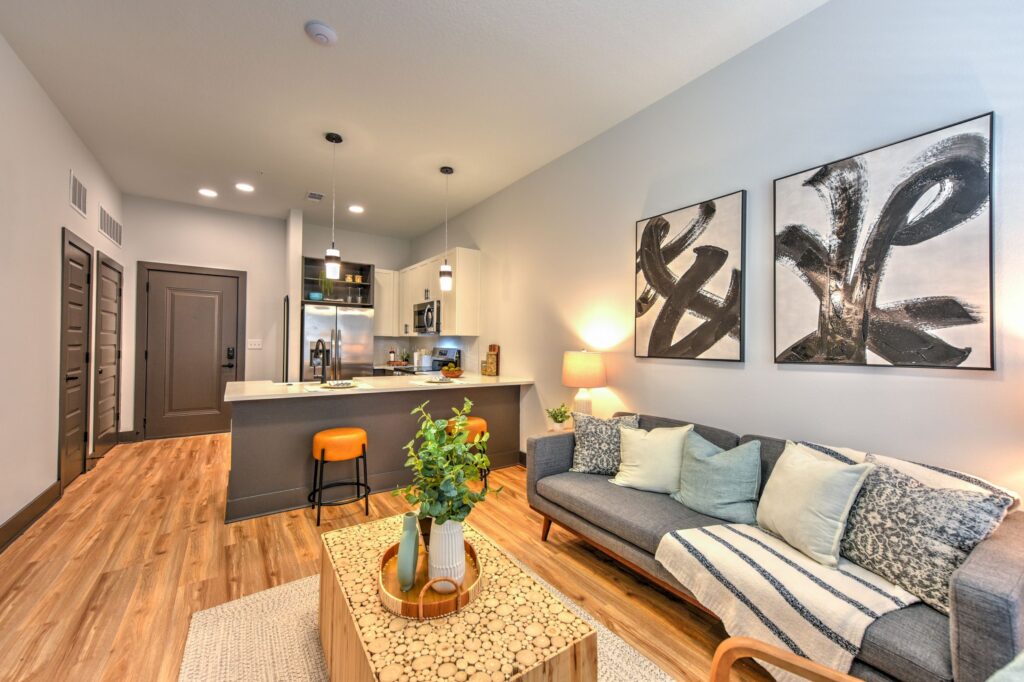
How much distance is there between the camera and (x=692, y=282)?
112 inches

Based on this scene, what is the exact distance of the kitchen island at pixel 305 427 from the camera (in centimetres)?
316

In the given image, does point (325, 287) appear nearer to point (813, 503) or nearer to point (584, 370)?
point (584, 370)

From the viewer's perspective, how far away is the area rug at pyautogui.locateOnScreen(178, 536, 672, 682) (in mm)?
1686

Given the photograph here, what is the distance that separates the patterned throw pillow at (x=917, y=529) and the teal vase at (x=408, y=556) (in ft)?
5.45

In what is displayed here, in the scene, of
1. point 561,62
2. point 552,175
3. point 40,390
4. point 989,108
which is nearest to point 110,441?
point 40,390

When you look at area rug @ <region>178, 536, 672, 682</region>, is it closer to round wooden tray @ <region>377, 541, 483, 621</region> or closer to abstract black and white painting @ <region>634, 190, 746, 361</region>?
round wooden tray @ <region>377, 541, 483, 621</region>

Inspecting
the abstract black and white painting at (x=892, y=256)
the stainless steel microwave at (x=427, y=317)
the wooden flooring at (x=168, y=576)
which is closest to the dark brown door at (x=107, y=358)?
the wooden flooring at (x=168, y=576)

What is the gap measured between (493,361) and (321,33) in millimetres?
3285

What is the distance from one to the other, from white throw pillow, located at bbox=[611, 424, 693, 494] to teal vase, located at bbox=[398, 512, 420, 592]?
4.81 ft

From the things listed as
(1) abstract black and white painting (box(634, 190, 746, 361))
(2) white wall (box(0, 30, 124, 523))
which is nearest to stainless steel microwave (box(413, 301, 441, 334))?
(1) abstract black and white painting (box(634, 190, 746, 361))

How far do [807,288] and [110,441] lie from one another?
22.4ft

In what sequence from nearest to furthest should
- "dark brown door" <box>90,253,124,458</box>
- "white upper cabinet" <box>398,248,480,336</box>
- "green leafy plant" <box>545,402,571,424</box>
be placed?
1. "green leafy plant" <box>545,402,571,424</box>
2. "dark brown door" <box>90,253,124,458</box>
3. "white upper cabinet" <box>398,248,480,336</box>

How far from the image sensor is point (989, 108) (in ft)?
5.84

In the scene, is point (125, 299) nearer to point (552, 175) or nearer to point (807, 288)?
point (552, 175)
